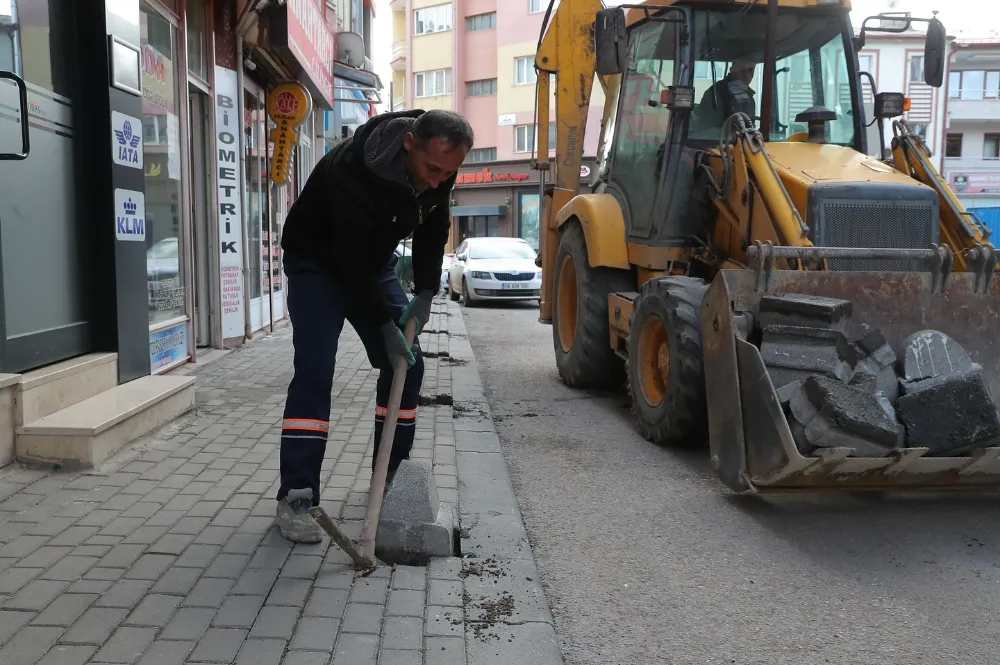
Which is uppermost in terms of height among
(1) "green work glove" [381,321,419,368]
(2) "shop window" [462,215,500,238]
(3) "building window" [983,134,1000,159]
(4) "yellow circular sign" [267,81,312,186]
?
(3) "building window" [983,134,1000,159]

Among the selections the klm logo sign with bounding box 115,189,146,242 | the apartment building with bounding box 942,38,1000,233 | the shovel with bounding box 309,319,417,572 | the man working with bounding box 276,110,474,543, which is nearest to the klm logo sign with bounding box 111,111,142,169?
the klm logo sign with bounding box 115,189,146,242

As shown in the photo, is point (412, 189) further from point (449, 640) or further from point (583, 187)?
point (583, 187)

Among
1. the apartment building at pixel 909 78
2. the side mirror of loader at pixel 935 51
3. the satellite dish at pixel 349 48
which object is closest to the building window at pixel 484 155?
the apartment building at pixel 909 78

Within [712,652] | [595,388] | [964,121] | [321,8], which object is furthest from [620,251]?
[964,121]

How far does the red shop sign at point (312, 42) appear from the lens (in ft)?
33.3

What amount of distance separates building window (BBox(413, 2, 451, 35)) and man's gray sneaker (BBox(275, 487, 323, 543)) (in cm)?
4181

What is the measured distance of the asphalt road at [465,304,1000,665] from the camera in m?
2.81

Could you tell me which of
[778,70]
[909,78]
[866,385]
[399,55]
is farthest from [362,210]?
[399,55]

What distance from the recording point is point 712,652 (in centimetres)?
275

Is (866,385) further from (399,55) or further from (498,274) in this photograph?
(399,55)

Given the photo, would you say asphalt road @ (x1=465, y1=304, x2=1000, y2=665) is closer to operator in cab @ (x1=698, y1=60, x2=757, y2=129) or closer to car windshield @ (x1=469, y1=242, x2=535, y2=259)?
operator in cab @ (x1=698, y1=60, x2=757, y2=129)

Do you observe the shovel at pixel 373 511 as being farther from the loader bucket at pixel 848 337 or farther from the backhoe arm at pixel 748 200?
the backhoe arm at pixel 748 200

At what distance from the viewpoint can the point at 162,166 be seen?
739cm

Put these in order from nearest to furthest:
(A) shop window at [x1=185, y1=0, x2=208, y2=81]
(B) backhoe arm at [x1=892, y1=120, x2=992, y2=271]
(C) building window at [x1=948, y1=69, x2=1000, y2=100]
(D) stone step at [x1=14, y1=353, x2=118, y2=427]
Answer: (D) stone step at [x1=14, y1=353, x2=118, y2=427] → (B) backhoe arm at [x1=892, y1=120, x2=992, y2=271] → (A) shop window at [x1=185, y1=0, x2=208, y2=81] → (C) building window at [x1=948, y1=69, x2=1000, y2=100]
